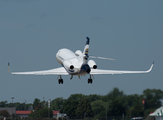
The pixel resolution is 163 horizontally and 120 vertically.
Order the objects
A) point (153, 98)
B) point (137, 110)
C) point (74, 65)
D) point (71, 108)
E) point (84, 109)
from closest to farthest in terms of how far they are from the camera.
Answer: point (74, 65), point (153, 98), point (137, 110), point (84, 109), point (71, 108)

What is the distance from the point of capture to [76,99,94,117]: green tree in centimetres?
11839

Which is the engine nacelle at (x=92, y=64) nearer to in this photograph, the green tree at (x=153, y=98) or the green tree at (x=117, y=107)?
the green tree at (x=153, y=98)

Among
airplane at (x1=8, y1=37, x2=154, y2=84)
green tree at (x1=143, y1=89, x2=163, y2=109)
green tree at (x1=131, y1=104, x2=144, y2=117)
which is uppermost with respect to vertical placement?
airplane at (x1=8, y1=37, x2=154, y2=84)

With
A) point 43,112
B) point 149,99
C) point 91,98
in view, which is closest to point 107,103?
point 149,99

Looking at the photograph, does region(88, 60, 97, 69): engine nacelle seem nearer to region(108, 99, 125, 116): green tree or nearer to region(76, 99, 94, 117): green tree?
region(108, 99, 125, 116): green tree

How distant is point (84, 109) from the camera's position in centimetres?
12206

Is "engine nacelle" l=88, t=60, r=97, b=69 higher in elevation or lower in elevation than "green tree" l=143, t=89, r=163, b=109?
higher

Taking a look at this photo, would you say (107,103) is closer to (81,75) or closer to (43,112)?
(81,75)

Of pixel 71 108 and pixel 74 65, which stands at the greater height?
pixel 74 65

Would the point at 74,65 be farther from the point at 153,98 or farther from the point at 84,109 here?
the point at 84,109

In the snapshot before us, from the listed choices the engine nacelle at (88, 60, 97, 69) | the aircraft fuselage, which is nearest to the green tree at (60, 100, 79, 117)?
the aircraft fuselage

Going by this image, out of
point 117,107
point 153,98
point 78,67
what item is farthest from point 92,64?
point 117,107

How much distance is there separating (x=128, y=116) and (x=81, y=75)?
23.8 meters

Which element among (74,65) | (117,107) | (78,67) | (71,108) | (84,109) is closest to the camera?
(78,67)
